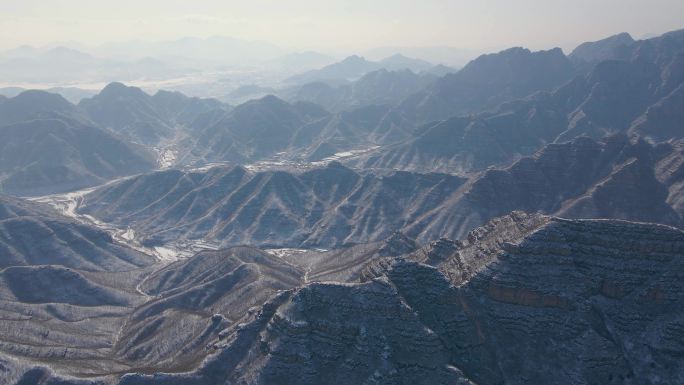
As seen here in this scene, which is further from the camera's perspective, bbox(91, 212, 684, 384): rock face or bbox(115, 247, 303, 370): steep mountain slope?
bbox(115, 247, 303, 370): steep mountain slope

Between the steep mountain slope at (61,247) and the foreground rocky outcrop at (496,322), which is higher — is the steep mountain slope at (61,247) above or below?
below

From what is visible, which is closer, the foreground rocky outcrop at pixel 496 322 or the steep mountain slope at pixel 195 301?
the foreground rocky outcrop at pixel 496 322

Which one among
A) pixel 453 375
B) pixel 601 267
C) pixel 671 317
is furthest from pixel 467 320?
pixel 671 317

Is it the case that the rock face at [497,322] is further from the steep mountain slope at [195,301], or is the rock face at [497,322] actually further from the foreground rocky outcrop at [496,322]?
the steep mountain slope at [195,301]

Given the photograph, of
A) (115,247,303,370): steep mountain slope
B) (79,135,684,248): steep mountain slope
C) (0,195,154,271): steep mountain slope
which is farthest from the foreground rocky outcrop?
(0,195,154,271): steep mountain slope

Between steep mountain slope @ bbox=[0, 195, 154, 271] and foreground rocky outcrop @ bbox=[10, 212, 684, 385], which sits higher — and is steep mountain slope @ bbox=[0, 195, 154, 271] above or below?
below

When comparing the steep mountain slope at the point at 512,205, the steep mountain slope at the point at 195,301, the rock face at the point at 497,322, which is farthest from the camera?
the steep mountain slope at the point at 512,205

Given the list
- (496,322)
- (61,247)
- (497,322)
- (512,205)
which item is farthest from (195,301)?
(512,205)

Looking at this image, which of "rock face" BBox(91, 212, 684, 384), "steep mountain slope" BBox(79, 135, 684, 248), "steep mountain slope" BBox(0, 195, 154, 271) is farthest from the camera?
"steep mountain slope" BBox(79, 135, 684, 248)

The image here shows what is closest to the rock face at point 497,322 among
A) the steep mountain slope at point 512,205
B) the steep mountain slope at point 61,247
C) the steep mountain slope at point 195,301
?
the steep mountain slope at point 195,301

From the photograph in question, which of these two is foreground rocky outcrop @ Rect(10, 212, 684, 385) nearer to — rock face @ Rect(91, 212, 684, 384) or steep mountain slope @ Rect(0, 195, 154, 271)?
rock face @ Rect(91, 212, 684, 384)

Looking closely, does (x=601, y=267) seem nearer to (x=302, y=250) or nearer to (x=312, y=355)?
(x=312, y=355)
